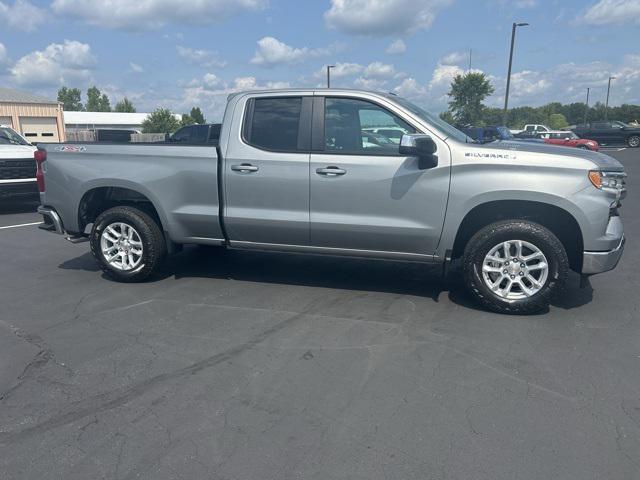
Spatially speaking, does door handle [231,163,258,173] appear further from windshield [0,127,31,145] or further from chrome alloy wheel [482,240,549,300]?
windshield [0,127,31,145]

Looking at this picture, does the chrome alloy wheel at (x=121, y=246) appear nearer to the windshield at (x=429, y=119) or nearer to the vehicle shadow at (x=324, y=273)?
the vehicle shadow at (x=324, y=273)

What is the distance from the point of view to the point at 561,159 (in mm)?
4559

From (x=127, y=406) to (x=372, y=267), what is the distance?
12.1 feet

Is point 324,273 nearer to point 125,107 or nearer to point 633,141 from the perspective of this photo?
point 633,141

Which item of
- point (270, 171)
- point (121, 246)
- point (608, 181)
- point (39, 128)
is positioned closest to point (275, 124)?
point (270, 171)

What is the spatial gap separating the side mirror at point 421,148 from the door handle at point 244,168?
1.44m

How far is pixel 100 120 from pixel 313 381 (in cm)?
8570

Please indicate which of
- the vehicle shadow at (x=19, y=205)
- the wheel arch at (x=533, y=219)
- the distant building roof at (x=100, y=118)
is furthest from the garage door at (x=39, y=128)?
the wheel arch at (x=533, y=219)

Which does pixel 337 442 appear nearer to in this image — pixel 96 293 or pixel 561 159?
pixel 561 159

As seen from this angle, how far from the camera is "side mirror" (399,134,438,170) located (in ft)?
15.1

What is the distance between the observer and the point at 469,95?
56094 millimetres

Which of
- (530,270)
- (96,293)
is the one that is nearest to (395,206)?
(530,270)

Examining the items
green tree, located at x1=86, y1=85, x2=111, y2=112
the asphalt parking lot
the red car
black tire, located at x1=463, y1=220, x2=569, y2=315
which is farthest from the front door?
→ green tree, located at x1=86, y1=85, x2=111, y2=112

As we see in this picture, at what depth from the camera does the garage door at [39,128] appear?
3762 centimetres
